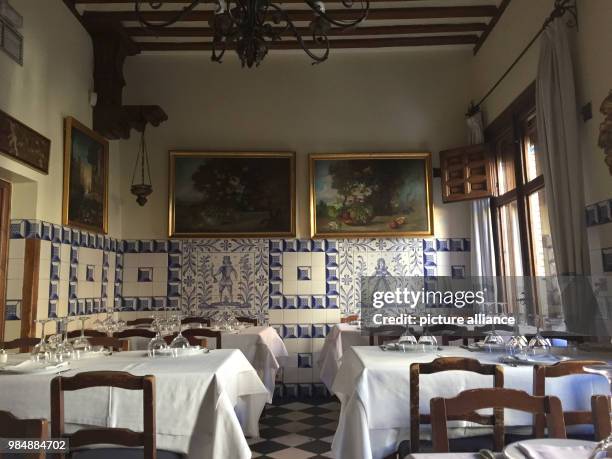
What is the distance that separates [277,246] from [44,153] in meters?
3.05

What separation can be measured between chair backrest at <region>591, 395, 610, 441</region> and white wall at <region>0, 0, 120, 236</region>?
4539 millimetres

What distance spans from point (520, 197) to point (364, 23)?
3034 mm

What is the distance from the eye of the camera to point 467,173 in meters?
6.43

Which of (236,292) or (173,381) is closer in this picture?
(173,381)

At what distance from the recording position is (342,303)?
6.79 metres

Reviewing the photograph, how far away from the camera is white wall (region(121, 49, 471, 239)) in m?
A: 7.03

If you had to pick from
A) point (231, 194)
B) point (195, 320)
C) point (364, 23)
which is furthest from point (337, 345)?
point (364, 23)

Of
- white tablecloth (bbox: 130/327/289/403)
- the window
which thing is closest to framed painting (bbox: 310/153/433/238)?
the window

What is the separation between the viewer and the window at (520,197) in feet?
17.4

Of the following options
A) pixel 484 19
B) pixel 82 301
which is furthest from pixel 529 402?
pixel 484 19

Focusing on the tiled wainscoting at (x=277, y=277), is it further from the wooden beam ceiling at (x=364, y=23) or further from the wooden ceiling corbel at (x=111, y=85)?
the wooden beam ceiling at (x=364, y=23)

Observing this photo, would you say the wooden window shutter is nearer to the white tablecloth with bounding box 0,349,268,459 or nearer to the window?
the window

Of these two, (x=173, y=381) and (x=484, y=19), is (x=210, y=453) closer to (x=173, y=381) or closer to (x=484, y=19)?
(x=173, y=381)

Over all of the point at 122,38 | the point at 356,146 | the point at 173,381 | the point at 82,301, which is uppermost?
the point at 122,38
